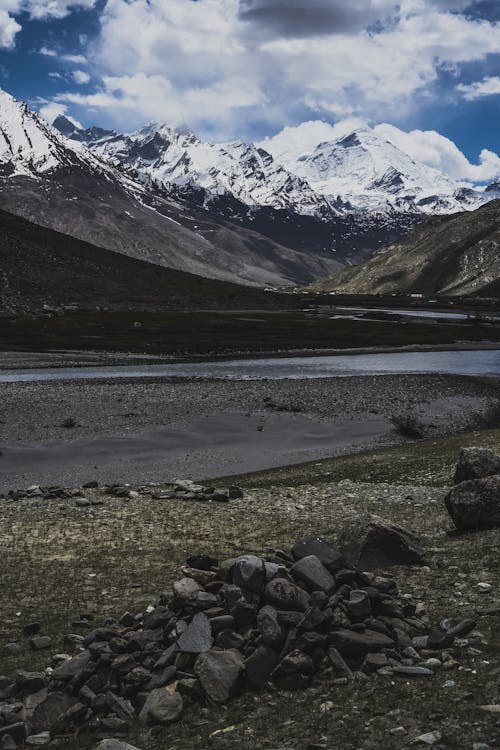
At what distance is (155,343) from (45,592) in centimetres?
9286

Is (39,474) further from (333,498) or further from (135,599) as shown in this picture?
(135,599)

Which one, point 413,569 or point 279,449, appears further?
point 279,449

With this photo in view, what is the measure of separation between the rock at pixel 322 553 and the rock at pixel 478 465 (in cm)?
1016

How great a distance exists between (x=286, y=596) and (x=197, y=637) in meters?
1.86

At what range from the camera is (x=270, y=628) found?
466 inches

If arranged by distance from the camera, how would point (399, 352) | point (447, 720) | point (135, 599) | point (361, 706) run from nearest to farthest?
point (447, 720) < point (361, 706) < point (135, 599) < point (399, 352)

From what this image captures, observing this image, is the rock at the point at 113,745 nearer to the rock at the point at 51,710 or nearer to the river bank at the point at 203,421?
the rock at the point at 51,710

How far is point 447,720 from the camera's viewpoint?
9.57 m

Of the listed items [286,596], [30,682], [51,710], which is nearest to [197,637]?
[286,596]

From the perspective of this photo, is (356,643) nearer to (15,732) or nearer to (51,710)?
(51,710)

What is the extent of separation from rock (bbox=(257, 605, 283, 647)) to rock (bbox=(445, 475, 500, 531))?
10190 mm

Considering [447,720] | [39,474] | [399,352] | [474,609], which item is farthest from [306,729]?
[399,352]

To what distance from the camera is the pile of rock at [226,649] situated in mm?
10922

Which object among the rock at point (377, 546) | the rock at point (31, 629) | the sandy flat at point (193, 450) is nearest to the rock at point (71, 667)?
the rock at point (31, 629)
